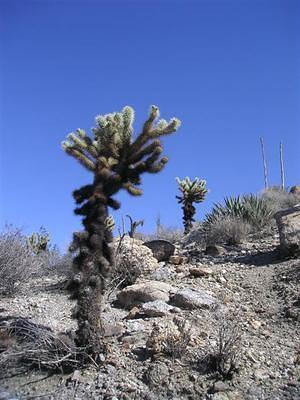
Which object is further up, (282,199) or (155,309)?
(282,199)

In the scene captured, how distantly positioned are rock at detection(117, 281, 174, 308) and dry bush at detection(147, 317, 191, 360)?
1766mm

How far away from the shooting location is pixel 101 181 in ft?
20.9

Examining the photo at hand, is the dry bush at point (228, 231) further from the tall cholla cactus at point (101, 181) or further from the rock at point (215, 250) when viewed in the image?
the tall cholla cactus at point (101, 181)

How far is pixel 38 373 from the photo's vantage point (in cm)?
568

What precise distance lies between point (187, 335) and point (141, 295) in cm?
211

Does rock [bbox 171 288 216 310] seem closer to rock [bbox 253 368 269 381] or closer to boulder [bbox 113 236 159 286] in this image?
boulder [bbox 113 236 159 286]

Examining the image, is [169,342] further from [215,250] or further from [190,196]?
[190,196]

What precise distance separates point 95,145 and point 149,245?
4.55m

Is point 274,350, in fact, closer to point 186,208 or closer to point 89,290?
point 89,290

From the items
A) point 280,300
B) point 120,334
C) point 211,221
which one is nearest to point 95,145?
point 120,334

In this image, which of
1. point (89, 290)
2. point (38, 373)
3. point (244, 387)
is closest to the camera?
point (244, 387)

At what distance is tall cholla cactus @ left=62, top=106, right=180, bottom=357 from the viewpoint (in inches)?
239

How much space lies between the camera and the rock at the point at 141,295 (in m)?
7.78

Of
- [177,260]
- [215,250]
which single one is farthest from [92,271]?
[215,250]
